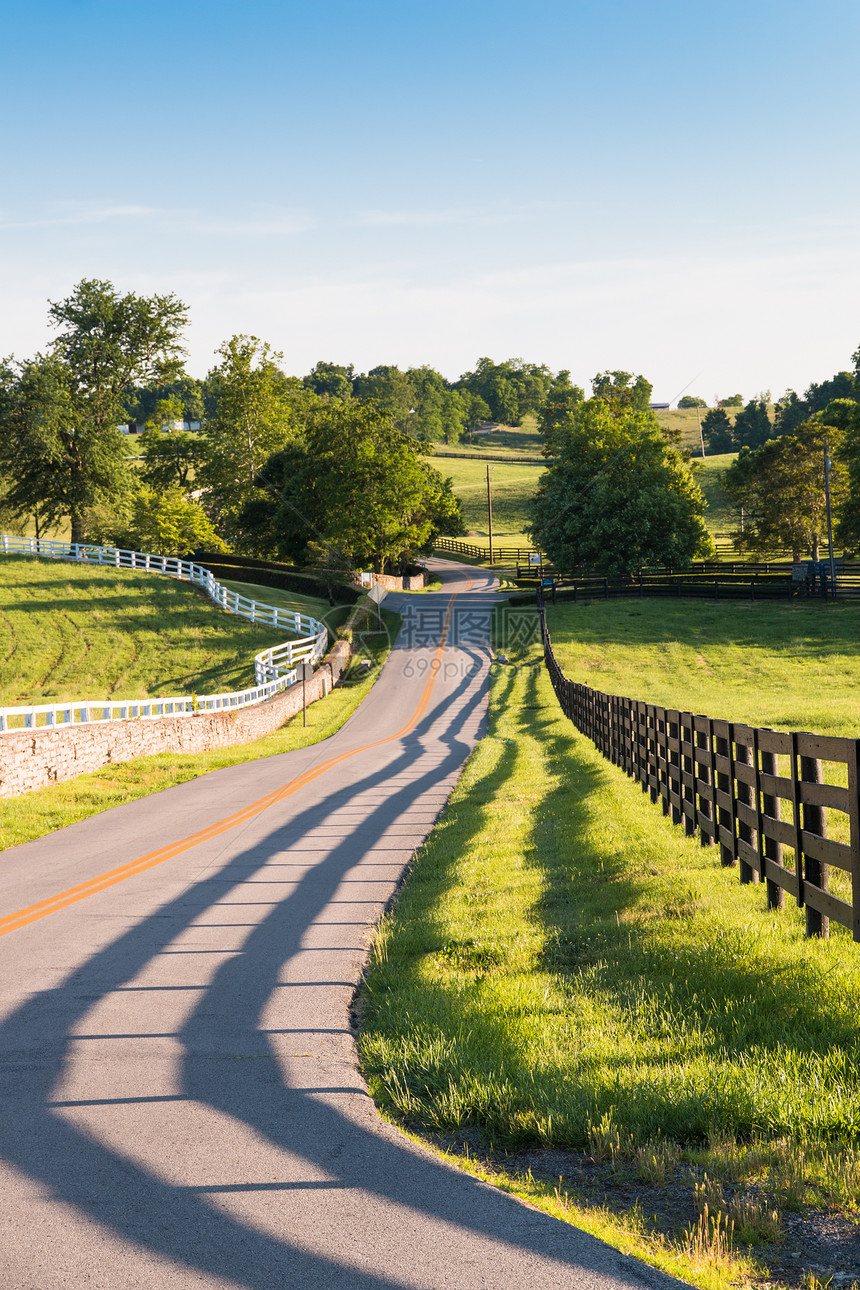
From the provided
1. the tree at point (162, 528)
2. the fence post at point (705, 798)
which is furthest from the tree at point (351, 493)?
the fence post at point (705, 798)

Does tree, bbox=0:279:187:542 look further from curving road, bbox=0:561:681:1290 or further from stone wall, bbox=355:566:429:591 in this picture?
curving road, bbox=0:561:681:1290

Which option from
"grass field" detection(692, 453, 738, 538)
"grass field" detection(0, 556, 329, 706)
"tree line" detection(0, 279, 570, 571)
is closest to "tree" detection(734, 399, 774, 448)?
"grass field" detection(692, 453, 738, 538)

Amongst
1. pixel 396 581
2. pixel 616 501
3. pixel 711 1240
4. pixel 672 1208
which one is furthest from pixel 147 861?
pixel 396 581

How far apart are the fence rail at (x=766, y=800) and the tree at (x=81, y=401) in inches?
2482

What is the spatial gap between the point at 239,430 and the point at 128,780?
7520cm

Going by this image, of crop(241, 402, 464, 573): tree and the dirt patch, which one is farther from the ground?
crop(241, 402, 464, 573): tree

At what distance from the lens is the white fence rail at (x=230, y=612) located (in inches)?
1003

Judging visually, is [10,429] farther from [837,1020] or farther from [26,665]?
[837,1020]

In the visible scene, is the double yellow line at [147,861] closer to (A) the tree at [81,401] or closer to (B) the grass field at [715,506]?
(A) the tree at [81,401]

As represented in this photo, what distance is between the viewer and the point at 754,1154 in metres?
3.89

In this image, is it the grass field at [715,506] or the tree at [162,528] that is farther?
the grass field at [715,506]

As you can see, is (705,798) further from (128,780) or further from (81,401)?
(81,401)

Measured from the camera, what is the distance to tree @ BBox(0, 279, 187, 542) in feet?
213

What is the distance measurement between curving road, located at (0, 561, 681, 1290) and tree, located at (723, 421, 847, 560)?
3005 inches
